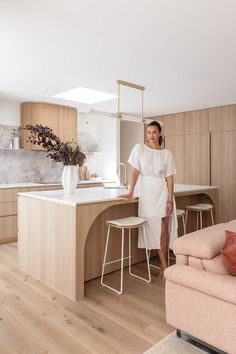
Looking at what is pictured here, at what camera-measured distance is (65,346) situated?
74.6 inches

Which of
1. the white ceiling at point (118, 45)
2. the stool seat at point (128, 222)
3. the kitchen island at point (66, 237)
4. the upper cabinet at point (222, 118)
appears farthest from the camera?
the upper cabinet at point (222, 118)

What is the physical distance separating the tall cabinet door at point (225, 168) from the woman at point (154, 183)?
2765 mm

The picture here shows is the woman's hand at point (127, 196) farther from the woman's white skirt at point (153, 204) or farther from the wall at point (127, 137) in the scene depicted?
the wall at point (127, 137)

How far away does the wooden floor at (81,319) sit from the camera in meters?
1.91

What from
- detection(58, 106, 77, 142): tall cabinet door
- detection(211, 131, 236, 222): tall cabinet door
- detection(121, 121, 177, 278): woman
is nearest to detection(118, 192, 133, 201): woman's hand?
detection(121, 121, 177, 278): woman

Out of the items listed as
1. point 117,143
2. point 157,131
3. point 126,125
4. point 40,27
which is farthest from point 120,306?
point 126,125

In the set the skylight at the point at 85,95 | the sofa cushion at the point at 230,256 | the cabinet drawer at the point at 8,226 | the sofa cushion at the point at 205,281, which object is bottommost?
the cabinet drawer at the point at 8,226

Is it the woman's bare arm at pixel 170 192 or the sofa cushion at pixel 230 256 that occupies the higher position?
the woman's bare arm at pixel 170 192

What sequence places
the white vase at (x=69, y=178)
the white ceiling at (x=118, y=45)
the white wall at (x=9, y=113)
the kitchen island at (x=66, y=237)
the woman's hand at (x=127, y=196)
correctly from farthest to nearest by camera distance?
1. the white wall at (x=9, y=113)
2. the white vase at (x=69, y=178)
3. the woman's hand at (x=127, y=196)
4. the kitchen island at (x=66, y=237)
5. the white ceiling at (x=118, y=45)

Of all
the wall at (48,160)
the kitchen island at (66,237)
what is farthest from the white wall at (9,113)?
the kitchen island at (66,237)

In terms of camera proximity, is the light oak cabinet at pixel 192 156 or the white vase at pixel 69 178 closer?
the white vase at pixel 69 178

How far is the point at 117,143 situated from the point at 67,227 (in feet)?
13.3

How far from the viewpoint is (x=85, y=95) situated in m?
4.68

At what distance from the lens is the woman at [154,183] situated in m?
2.96
